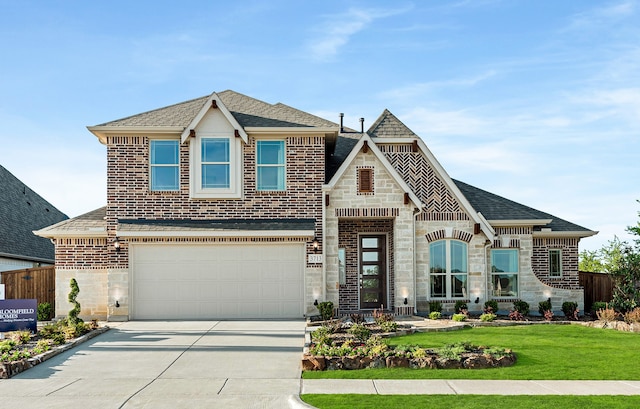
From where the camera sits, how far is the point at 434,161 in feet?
75.5

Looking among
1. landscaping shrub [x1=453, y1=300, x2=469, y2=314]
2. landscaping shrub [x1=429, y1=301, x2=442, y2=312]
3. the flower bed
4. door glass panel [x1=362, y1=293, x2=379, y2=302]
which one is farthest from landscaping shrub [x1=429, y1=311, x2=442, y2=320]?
the flower bed

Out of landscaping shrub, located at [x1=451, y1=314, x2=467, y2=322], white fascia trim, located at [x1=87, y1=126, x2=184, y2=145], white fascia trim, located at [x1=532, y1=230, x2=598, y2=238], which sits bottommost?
landscaping shrub, located at [x1=451, y1=314, x2=467, y2=322]

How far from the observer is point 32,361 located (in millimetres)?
13617

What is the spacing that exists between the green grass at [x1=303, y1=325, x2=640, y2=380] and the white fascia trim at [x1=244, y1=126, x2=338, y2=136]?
7386 mm

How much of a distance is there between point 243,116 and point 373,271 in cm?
699

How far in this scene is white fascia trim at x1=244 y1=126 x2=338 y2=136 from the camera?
70.6 ft

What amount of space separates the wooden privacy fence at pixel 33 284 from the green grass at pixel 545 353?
12940 mm

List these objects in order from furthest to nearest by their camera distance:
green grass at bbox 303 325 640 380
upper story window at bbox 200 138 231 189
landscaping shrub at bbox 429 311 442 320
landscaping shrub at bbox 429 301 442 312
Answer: landscaping shrub at bbox 429 301 442 312 → upper story window at bbox 200 138 231 189 → landscaping shrub at bbox 429 311 442 320 → green grass at bbox 303 325 640 380

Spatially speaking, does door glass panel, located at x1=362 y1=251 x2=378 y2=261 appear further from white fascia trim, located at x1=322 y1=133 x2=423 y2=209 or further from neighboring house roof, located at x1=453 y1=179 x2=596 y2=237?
neighboring house roof, located at x1=453 y1=179 x2=596 y2=237

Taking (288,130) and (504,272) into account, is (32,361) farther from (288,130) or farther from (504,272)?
(504,272)

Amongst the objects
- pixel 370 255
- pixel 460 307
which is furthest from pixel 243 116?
pixel 460 307

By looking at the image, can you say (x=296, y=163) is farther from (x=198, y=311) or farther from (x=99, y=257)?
(x=99, y=257)

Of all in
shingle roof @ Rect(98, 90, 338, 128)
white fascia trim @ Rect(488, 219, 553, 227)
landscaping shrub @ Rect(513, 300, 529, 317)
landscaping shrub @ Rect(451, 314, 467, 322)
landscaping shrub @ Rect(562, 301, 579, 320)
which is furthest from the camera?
white fascia trim @ Rect(488, 219, 553, 227)

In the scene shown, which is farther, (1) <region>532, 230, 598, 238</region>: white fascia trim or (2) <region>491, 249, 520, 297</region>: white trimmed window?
(1) <region>532, 230, 598, 238</region>: white fascia trim
